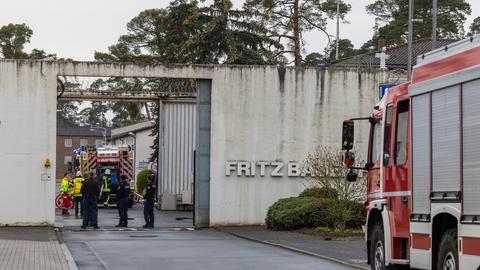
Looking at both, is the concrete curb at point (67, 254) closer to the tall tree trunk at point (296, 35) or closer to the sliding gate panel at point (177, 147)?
the sliding gate panel at point (177, 147)

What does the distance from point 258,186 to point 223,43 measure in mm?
26012

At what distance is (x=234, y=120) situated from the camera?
30453 mm

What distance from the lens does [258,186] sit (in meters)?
30.5

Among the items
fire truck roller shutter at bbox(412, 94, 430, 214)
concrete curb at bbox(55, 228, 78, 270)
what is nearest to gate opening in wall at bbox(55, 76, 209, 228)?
concrete curb at bbox(55, 228, 78, 270)

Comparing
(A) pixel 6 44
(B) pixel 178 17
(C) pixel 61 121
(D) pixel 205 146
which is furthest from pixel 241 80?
(C) pixel 61 121

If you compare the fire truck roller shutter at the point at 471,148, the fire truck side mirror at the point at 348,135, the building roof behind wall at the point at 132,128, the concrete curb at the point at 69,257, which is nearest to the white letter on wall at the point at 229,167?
the concrete curb at the point at 69,257

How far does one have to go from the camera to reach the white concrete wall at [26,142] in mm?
28750

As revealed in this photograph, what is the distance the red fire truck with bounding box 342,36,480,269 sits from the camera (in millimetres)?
11773

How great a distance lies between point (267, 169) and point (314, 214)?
12.1 feet

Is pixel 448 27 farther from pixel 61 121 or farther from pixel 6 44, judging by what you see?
pixel 61 121

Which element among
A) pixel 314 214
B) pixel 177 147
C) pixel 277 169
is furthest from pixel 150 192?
pixel 177 147

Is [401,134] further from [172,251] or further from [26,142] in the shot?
[26,142]

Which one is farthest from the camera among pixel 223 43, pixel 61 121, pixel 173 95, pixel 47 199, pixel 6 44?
pixel 61 121

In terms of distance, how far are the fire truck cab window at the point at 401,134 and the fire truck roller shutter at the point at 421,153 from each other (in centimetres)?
63
